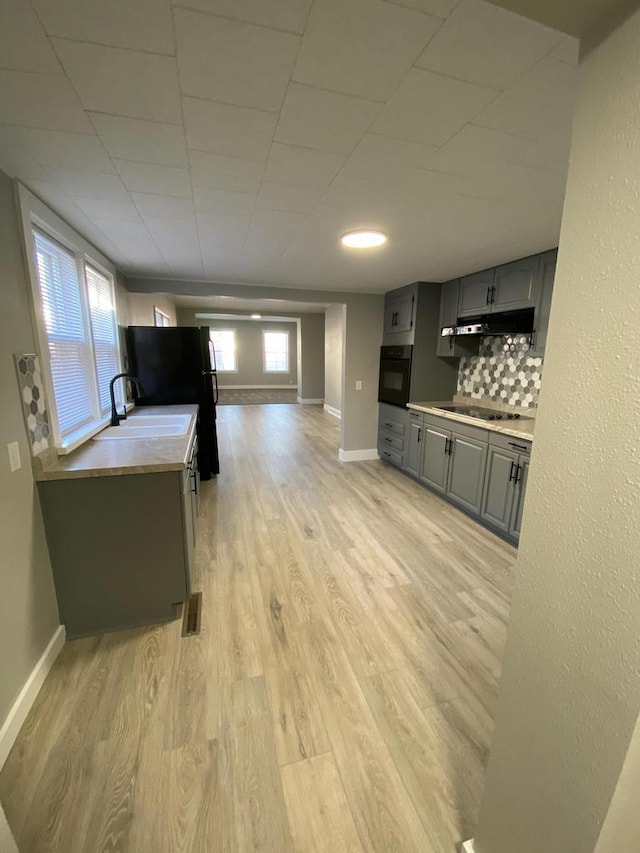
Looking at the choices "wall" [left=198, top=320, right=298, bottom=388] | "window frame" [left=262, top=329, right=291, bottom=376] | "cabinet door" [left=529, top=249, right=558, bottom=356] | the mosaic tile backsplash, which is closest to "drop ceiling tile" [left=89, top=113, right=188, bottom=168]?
"cabinet door" [left=529, top=249, right=558, bottom=356]

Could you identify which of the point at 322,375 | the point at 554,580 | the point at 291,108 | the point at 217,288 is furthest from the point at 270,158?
the point at 322,375

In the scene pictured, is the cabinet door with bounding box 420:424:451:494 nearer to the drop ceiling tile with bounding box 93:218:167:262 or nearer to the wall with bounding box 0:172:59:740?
the drop ceiling tile with bounding box 93:218:167:262

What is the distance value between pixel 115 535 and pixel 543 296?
3421 mm

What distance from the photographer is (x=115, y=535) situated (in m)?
1.88

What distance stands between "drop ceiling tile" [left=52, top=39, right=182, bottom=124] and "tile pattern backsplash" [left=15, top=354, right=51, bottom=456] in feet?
3.56

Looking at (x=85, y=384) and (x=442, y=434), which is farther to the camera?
(x=442, y=434)

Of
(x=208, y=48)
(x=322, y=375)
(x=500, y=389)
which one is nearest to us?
(x=208, y=48)

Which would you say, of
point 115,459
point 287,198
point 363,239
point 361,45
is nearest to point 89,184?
point 287,198

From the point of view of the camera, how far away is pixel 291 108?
117 centimetres

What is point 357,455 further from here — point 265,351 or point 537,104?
point 265,351

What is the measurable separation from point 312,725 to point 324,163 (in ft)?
7.87

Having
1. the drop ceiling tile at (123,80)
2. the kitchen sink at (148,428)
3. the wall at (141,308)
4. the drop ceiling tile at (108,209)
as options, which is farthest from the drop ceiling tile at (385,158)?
the wall at (141,308)

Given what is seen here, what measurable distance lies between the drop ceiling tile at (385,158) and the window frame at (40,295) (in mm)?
1549

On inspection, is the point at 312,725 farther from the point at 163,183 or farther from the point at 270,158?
the point at 163,183
